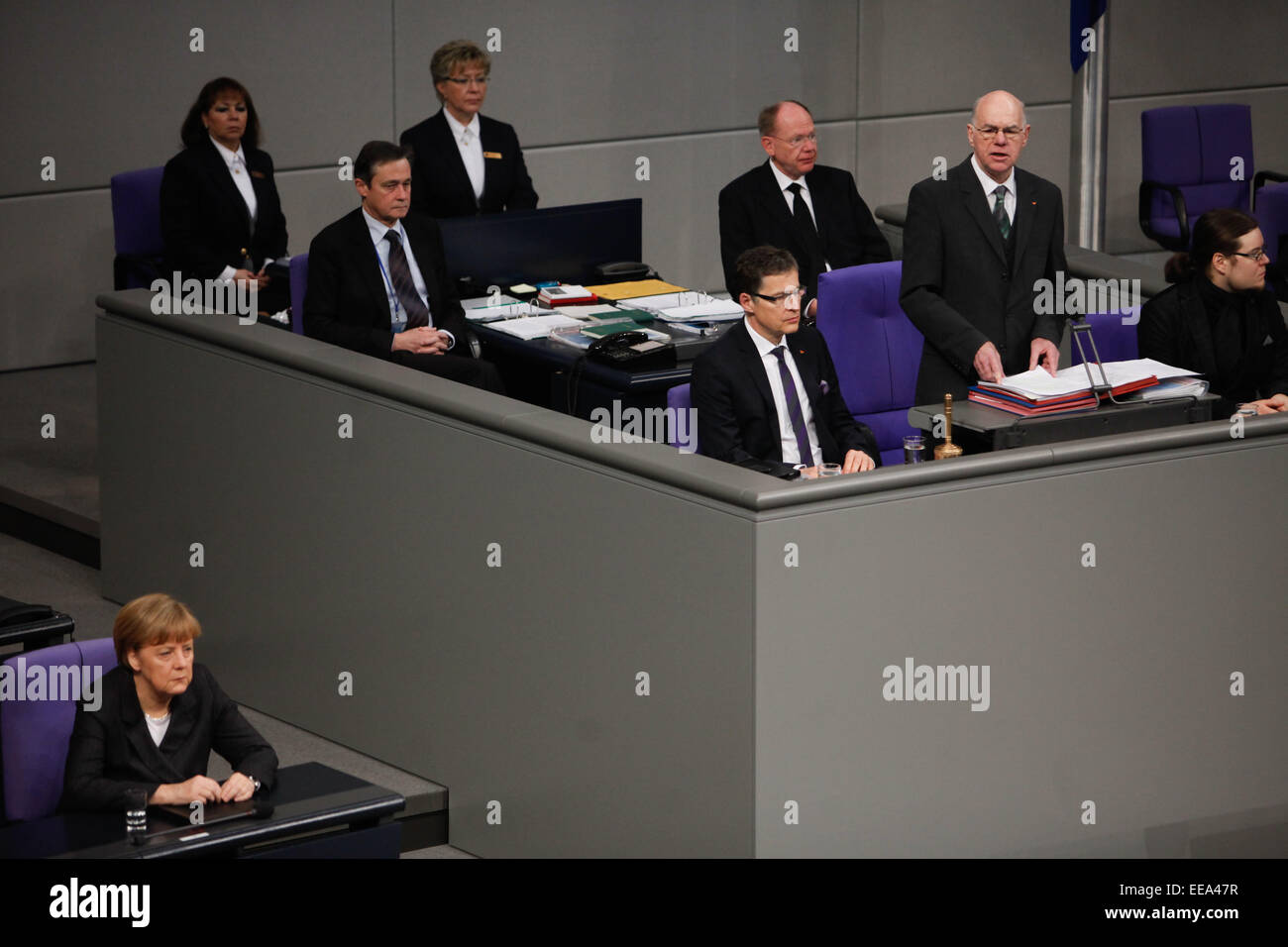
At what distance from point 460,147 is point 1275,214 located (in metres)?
3.92

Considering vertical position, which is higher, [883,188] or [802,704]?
[883,188]

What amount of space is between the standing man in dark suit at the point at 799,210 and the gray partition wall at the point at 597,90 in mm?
2843

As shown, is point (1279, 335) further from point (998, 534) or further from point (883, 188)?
point (883, 188)

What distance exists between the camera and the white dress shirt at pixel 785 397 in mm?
4816

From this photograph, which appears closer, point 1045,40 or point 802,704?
point 802,704

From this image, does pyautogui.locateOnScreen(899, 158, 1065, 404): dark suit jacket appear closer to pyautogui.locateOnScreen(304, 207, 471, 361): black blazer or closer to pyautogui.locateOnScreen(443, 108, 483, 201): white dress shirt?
pyautogui.locateOnScreen(304, 207, 471, 361): black blazer

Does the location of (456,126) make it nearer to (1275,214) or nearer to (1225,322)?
(1225,322)

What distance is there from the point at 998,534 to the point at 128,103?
5171 mm

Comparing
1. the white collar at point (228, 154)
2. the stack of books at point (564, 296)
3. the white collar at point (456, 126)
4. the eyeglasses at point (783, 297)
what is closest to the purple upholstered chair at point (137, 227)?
the white collar at point (228, 154)

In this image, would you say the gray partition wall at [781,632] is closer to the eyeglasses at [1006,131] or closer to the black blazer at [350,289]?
the black blazer at [350,289]

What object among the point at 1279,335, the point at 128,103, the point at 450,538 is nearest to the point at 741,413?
the point at 450,538
